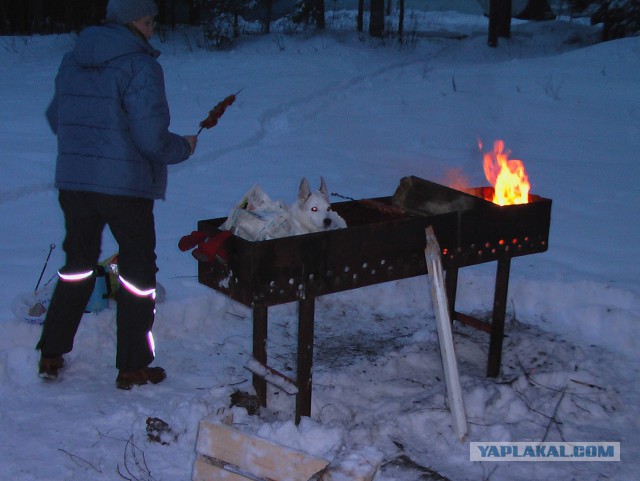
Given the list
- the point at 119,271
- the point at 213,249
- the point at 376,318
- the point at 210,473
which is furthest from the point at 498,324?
the point at 119,271

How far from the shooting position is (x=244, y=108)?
12.1 metres

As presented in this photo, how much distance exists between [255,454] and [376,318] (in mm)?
2491

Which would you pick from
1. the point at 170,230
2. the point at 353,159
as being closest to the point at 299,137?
the point at 353,159

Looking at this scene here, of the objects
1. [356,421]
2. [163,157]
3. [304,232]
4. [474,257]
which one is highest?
[163,157]

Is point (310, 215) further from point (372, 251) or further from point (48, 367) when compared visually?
point (48, 367)

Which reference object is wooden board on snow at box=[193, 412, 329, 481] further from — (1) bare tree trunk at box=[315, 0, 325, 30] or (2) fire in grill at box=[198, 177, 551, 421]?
(1) bare tree trunk at box=[315, 0, 325, 30]

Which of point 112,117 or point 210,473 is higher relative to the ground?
point 112,117

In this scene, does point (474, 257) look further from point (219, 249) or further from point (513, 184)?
point (219, 249)

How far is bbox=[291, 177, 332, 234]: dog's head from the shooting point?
143 inches

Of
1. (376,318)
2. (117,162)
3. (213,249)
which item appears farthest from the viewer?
(376,318)

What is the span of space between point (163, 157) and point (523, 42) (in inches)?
845

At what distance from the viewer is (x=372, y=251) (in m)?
3.72

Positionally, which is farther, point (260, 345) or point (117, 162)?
point (260, 345)

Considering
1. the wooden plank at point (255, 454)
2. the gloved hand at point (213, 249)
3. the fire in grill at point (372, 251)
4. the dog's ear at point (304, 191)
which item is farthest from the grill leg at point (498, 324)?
the wooden plank at point (255, 454)
